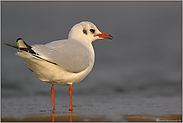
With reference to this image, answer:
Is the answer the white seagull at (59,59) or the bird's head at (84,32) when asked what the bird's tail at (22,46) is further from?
the bird's head at (84,32)

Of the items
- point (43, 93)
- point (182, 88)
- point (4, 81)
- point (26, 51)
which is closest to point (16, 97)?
point (43, 93)

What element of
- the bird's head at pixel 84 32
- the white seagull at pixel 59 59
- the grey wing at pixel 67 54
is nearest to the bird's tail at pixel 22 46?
the white seagull at pixel 59 59

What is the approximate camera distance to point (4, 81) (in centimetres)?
893

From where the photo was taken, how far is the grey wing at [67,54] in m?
4.58

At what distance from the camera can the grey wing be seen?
15.0 ft

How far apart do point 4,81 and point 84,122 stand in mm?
5572

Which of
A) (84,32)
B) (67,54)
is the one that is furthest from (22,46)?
(84,32)

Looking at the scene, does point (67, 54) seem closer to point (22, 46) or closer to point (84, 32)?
point (22, 46)

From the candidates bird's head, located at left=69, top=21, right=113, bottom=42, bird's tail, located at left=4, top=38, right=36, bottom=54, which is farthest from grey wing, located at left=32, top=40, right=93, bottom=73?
bird's head, located at left=69, top=21, right=113, bottom=42

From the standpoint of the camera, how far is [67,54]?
4.93m

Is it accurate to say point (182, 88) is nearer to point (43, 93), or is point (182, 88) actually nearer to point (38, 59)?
point (43, 93)

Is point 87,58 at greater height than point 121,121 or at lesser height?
greater

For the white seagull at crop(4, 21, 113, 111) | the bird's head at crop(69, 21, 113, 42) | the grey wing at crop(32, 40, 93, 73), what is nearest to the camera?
the white seagull at crop(4, 21, 113, 111)

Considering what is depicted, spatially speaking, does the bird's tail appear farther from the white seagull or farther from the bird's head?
the bird's head
